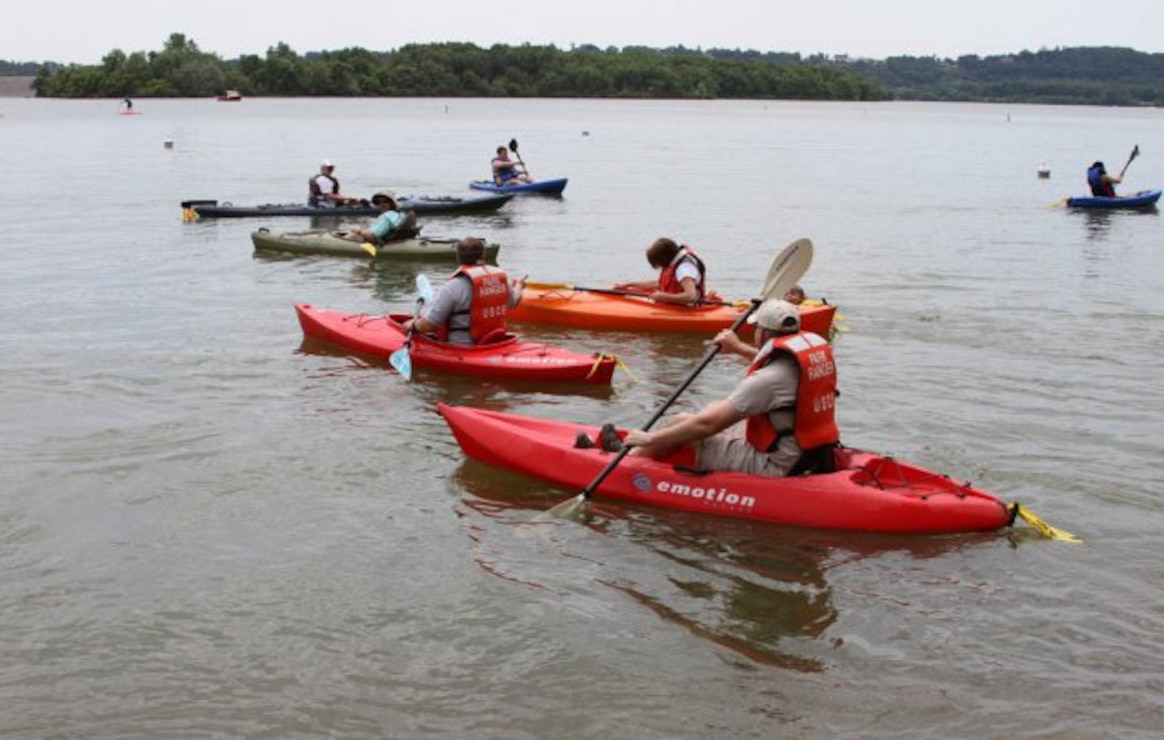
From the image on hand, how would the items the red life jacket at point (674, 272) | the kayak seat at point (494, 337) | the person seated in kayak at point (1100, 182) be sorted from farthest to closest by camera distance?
the person seated in kayak at point (1100, 182) → the red life jacket at point (674, 272) → the kayak seat at point (494, 337)

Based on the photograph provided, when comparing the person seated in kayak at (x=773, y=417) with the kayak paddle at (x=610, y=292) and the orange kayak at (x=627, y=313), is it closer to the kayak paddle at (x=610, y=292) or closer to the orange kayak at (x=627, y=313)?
the orange kayak at (x=627, y=313)

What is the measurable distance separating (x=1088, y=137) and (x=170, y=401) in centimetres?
7949

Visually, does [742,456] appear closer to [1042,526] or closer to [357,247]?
[1042,526]

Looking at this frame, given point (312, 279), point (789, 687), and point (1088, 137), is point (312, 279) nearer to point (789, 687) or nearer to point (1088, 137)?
point (789, 687)

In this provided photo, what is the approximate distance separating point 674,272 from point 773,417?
6.23 metres

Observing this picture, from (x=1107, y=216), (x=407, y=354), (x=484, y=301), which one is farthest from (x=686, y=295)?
(x=1107, y=216)

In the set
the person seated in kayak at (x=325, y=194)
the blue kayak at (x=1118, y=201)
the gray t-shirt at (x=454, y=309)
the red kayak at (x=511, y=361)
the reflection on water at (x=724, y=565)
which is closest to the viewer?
the reflection on water at (x=724, y=565)

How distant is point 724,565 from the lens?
7.75 metres

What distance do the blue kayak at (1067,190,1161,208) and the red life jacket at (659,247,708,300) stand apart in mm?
18217

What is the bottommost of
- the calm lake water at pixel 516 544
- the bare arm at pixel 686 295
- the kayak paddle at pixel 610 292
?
the calm lake water at pixel 516 544

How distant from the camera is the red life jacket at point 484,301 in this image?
11578mm

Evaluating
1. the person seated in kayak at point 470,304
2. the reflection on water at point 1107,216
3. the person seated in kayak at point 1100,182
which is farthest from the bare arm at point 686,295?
the person seated in kayak at point 1100,182

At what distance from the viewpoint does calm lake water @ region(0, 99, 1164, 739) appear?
20.4ft

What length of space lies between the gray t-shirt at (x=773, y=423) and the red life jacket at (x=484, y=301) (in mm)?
3574
